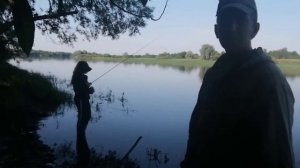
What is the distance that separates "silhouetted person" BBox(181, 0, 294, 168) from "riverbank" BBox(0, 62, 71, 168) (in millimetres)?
9360

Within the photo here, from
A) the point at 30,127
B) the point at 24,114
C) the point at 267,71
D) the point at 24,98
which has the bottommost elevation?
the point at 30,127

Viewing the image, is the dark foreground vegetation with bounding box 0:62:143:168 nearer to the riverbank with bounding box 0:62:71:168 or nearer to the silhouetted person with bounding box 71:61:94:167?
the riverbank with bounding box 0:62:71:168

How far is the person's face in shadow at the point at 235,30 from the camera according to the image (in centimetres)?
161

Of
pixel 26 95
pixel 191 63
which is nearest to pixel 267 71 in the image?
pixel 26 95

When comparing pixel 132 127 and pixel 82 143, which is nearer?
pixel 82 143

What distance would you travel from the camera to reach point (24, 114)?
18.7m

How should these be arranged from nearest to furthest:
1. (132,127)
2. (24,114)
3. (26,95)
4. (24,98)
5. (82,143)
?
1. (82,143)
2. (24,114)
3. (24,98)
4. (132,127)
5. (26,95)

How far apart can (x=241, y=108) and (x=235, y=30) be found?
1.23ft

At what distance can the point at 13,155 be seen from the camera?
11.4 m

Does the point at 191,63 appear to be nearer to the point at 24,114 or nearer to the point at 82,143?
the point at 24,114

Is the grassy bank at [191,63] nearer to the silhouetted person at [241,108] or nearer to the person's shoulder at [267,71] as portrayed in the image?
the silhouetted person at [241,108]

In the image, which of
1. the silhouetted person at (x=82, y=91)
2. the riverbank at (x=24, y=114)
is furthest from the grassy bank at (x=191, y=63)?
the silhouetted person at (x=82, y=91)

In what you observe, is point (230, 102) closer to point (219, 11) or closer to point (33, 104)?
point (219, 11)

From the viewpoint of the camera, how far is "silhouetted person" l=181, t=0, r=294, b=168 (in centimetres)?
132
